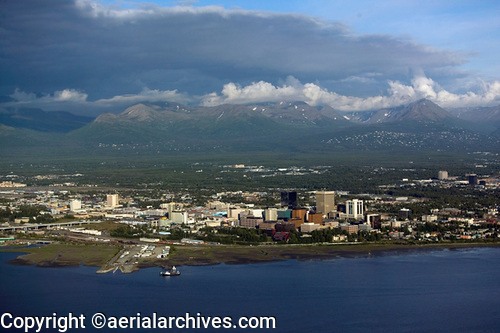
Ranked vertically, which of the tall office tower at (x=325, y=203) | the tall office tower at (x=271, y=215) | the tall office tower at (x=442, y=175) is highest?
the tall office tower at (x=442, y=175)

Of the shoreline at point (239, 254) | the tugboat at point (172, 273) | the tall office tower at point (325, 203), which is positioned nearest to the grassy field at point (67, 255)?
the shoreline at point (239, 254)

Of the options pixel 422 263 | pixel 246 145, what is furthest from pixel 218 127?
pixel 422 263

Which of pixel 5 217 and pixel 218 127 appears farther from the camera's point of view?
pixel 218 127

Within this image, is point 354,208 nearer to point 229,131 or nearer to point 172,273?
point 172,273

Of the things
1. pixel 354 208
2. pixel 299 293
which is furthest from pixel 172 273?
pixel 354 208

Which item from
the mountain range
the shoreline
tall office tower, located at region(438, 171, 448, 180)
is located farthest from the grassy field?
A: the mountain range

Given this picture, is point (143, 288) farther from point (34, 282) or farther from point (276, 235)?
point (276, 235)

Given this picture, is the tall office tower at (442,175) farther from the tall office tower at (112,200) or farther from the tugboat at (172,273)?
the tugboat at (172,273)
